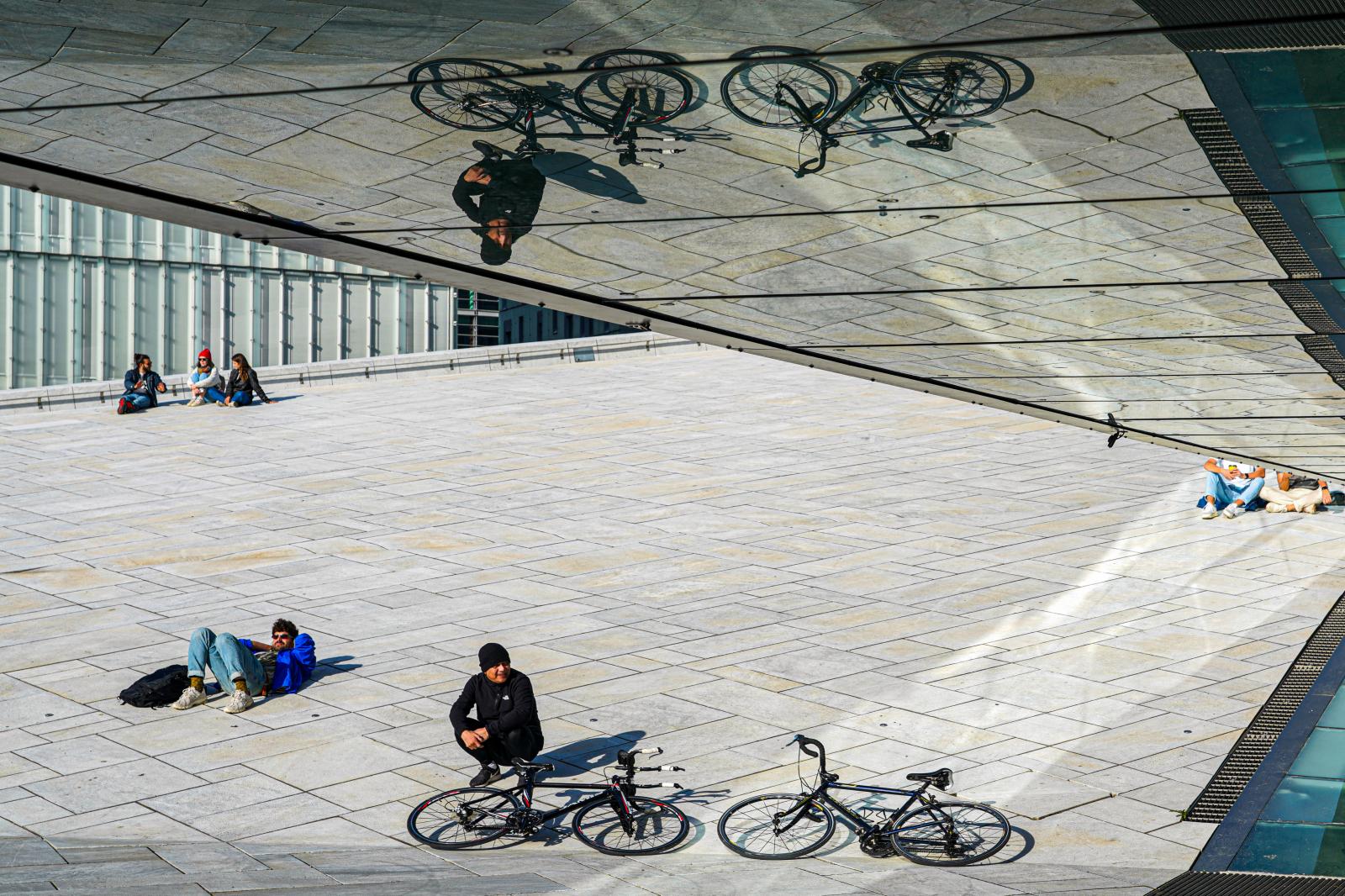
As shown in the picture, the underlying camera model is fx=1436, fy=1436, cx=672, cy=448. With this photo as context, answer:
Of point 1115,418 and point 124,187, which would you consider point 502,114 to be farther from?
point 1115,418

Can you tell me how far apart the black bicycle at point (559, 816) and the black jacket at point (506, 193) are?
514 centimetres

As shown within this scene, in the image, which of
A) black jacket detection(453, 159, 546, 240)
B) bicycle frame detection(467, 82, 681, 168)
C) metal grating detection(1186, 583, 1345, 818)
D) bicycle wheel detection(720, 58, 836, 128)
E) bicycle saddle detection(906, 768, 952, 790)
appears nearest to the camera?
bicycle wheel detection(720, 58, 836, 128)

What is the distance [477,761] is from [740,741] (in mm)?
2100

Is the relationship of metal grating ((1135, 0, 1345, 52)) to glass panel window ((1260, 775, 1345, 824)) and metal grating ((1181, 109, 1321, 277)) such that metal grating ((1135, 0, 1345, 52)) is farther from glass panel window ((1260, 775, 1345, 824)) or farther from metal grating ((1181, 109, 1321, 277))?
glass panel window ((1260, 775, 1345, 824))

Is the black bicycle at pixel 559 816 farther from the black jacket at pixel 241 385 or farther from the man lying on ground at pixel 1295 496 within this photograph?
the black jacket at pixel 241 385

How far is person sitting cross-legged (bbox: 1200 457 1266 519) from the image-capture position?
1927 centimetres

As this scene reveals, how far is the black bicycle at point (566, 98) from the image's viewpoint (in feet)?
12.0

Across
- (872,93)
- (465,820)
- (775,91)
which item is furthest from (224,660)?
(872,93)

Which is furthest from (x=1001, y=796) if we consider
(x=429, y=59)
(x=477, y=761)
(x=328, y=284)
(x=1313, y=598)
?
(x=328, y=284)

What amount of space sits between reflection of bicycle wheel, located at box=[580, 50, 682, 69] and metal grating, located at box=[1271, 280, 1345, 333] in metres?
2.81

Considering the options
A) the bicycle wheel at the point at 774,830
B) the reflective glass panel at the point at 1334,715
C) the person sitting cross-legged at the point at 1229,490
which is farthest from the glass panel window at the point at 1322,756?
the person sitting cross-legged at the point at 1229,490

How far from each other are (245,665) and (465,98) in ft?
30.8

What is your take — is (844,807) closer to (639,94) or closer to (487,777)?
(487,777)

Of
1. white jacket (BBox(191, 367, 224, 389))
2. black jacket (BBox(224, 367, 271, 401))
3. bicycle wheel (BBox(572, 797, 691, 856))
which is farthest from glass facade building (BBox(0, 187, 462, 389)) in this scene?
bicycle wheel (BBox(572, 797, 691, 856))
